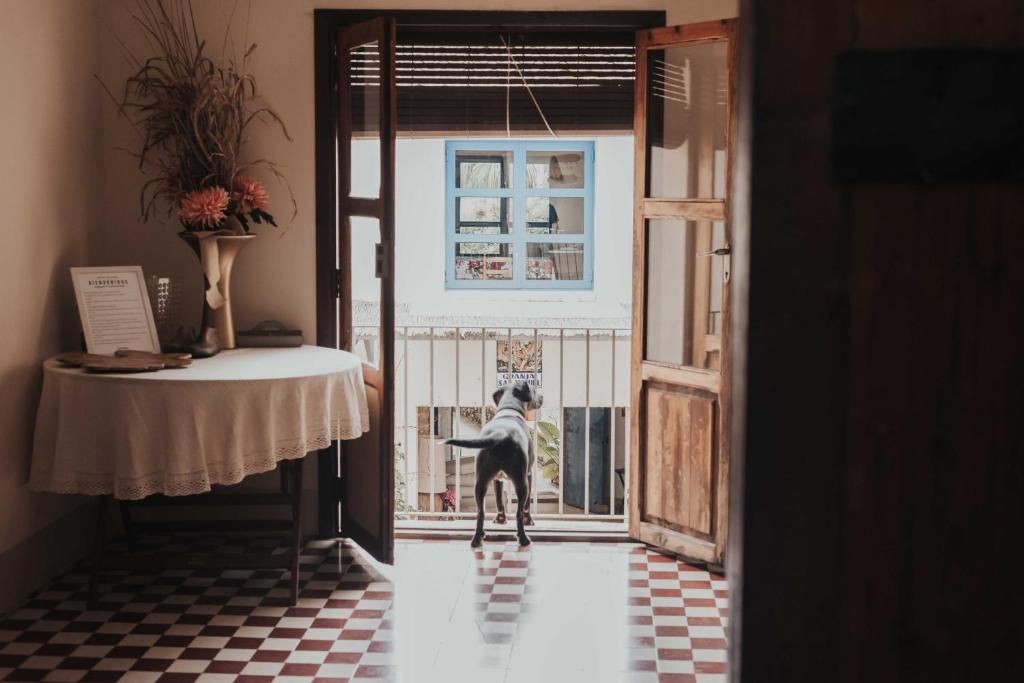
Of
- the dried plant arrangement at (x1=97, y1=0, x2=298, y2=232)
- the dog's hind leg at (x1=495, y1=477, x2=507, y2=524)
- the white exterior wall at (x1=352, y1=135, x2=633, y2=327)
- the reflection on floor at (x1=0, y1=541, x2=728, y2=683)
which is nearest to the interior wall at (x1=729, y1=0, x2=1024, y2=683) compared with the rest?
the reflection on floor at (x1=0, y1=541, x2=728, y2=683)

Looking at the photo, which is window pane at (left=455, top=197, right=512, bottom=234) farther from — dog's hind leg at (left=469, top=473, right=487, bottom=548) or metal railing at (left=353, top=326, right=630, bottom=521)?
dog's hind leg at (left=469, top=473, right=487, bottom=548)

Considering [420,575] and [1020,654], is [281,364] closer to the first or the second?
[420,575]

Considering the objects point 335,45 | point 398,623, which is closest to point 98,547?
point 398,623

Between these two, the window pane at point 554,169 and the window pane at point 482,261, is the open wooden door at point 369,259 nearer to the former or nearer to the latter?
the window pane at point 482,261

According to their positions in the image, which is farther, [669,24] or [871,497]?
[669,24]

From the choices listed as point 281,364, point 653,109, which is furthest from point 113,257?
point 653,109

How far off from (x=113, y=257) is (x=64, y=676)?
197cm

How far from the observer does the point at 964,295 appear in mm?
1450

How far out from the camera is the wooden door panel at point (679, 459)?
4676mm

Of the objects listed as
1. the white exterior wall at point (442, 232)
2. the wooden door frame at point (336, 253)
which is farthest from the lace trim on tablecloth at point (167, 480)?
the white exterior wall at point (442, 232)

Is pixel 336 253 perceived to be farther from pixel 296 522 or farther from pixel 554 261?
pixel 554 261

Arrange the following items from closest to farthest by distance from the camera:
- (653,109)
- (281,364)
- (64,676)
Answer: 1. (64,676)
2. (281,364)
3. (653,109)

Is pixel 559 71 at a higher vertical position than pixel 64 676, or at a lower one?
higher

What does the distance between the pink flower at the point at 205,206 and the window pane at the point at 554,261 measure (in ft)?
11.8
